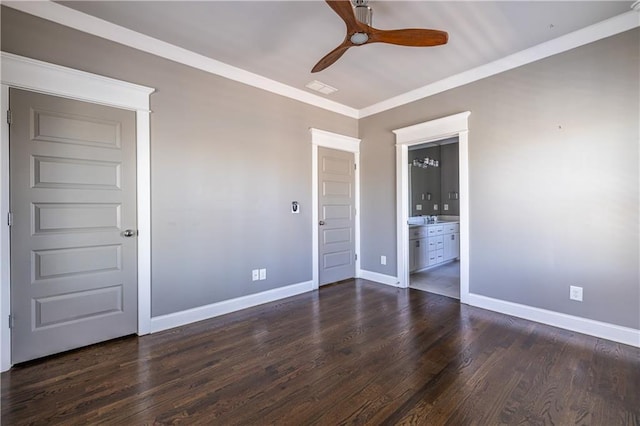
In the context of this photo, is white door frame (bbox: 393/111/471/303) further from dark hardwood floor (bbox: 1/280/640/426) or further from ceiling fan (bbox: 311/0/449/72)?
ceiling fan (bbox: 311/0/449/72)

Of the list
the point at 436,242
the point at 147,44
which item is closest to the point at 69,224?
the point at 147,44

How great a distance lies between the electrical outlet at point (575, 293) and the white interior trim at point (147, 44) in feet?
12.0

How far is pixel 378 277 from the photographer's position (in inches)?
176

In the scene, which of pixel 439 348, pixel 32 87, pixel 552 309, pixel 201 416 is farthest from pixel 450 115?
pixel 32 87

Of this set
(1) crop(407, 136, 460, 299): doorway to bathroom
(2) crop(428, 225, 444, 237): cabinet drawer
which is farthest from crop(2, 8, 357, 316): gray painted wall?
(2) crop(428, 225, 444, 237): cabinet drawer

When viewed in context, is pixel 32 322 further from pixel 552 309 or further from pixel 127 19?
pixel 552 309

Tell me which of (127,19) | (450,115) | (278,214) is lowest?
→ (278,214)

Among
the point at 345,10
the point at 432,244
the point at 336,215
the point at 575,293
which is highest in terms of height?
the point at 345,10

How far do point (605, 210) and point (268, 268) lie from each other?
3411 millimetres

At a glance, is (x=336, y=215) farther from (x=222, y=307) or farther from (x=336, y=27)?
(x=336, y=27)

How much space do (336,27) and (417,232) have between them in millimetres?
3425

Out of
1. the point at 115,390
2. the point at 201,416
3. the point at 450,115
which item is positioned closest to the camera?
the point at 201,416

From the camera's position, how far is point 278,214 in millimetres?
3693

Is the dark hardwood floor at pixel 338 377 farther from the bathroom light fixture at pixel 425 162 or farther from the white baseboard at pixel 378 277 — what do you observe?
the bathroom light fixture at pixel 425 162
